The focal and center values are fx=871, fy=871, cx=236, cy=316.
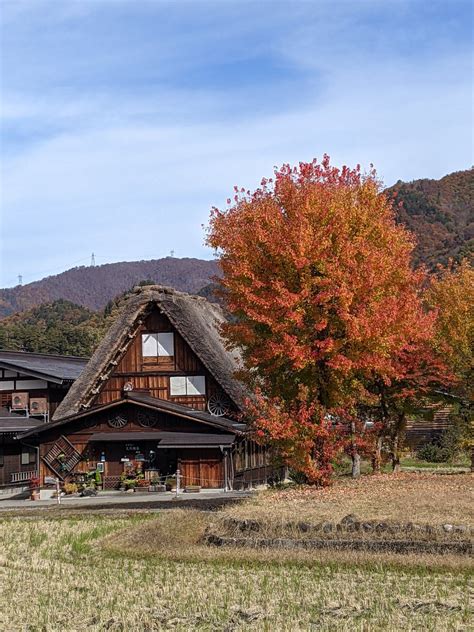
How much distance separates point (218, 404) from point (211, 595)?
2665 centimetres

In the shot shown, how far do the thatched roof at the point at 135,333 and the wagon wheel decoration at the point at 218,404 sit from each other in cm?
89

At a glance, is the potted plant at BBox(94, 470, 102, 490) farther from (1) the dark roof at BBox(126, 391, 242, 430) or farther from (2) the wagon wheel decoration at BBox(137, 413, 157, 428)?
(1) the dark roof at BBox(126, 391, 242, 430)

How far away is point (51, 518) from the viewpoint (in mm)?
26891

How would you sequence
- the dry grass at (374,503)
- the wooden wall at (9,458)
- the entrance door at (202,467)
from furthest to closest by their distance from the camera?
the wooden wall at (9,458)
the entrance door at (202,467)
the dry grass at (374,503)

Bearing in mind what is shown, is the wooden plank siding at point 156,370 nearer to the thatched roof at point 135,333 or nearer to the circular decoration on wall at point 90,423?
the thatched roof at point 135,333

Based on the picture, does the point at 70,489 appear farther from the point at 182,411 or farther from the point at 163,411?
the point at 182,411

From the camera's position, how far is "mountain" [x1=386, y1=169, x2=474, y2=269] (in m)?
119

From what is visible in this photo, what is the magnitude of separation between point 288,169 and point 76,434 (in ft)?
63.0

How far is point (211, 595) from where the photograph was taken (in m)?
13.8

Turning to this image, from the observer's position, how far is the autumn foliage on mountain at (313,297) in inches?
957

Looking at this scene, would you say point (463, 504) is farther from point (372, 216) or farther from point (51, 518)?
point (51, 518)

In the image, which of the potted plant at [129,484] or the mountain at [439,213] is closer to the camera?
the potted plant at [129,484]

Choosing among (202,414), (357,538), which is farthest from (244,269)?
(202,414)

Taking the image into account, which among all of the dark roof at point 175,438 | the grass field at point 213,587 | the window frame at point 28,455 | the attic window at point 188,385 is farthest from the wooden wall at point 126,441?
the grass field at point 213,587
